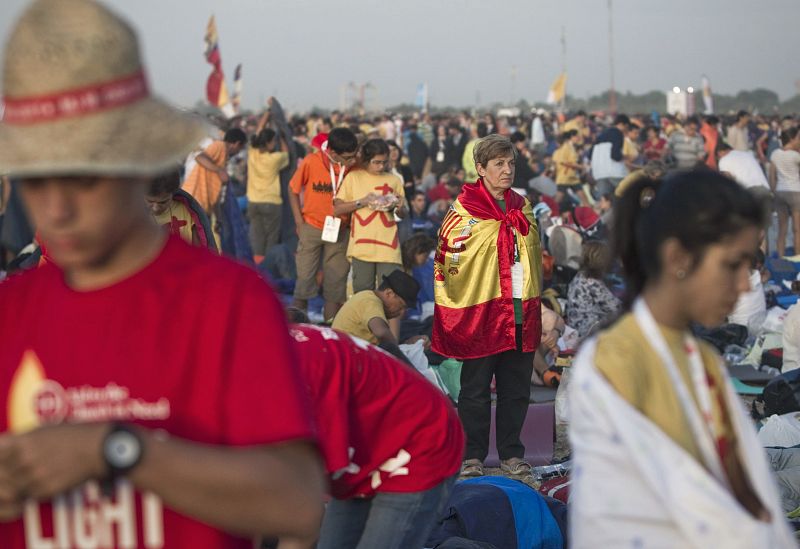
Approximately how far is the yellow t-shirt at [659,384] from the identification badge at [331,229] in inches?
284

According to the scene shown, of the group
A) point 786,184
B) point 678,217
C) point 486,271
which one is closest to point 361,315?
point 486,271

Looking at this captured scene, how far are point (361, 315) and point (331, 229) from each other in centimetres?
368

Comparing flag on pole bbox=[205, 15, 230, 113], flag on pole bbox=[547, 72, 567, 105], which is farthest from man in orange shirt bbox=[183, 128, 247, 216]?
flag on pole bbox=[547, 72, 567, 105]

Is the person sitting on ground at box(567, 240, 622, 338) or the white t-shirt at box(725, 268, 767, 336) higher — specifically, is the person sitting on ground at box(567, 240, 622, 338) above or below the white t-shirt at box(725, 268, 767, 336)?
above

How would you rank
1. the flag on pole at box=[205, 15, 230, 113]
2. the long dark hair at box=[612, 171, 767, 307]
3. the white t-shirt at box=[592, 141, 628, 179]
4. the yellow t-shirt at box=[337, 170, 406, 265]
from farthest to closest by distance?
1. the flag on pole at box=[205, 15, 230, 113]
2. the white t-shirt at box=[592, 141, 628, 179]
3. the yellow t-shirt at box=[337, 170, 406, 265]
4. the long dark hair at box=[612, 171, 767, 307]

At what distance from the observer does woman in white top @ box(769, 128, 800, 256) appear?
14.1 metres

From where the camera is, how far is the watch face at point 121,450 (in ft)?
4.29

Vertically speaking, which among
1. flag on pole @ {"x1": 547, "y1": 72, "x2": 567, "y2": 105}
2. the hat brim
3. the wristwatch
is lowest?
flag on pole @ {"x1": 547, "y1": 72, "x2": 567, "y2": 105}

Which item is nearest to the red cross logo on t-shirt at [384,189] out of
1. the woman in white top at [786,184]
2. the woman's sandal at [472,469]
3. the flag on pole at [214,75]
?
the woman's sandal at [472,469]

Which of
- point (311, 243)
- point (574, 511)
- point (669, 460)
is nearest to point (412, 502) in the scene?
point (574, 511)

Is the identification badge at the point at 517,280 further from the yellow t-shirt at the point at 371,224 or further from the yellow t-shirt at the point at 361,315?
the yellow t-shirt at the point at 371,224

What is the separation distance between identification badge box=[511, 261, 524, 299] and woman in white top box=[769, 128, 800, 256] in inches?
339

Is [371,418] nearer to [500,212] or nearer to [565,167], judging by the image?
[500,212]

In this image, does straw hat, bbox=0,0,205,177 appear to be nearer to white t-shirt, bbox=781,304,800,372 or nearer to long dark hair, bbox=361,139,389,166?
white t-shirt, bbox=781,304,800,372
